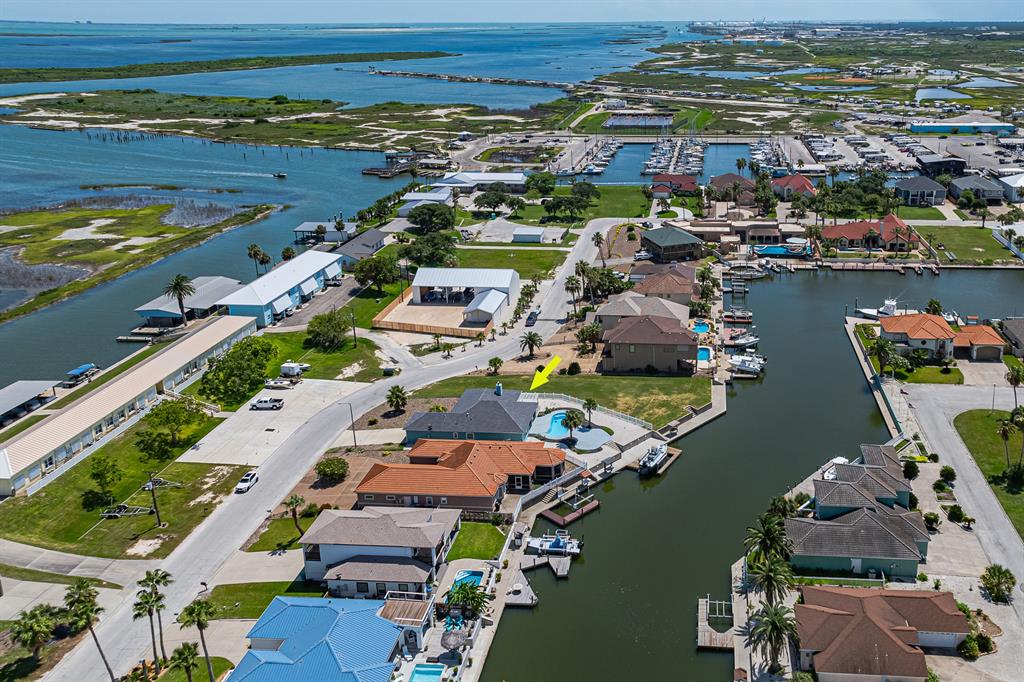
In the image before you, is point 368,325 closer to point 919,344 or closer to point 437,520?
point 437,520

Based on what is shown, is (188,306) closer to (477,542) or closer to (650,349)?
(650,349)

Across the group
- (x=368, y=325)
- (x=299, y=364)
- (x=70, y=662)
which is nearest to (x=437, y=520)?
(x=70, y=662)

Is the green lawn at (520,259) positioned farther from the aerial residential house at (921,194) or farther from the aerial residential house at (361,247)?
the aerial residential house at (921,194)

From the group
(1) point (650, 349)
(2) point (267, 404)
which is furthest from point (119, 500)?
(1) point (650, 349)

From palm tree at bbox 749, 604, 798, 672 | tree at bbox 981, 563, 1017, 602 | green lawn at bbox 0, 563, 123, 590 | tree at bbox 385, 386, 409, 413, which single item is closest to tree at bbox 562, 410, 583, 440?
tree at bbox 385, 386, 409, 413

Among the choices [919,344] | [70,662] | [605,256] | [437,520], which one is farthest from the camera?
[605,256]

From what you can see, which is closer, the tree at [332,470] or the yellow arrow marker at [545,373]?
the tree at [332,470]

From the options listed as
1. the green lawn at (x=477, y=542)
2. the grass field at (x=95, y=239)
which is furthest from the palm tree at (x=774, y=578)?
the grass field at (x=95, y=239)
